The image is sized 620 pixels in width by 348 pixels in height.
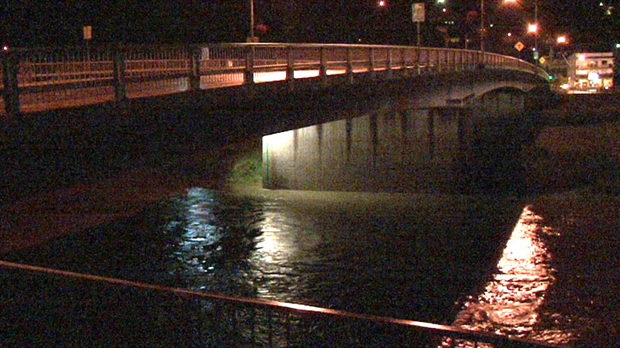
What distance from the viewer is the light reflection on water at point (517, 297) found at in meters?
15.3

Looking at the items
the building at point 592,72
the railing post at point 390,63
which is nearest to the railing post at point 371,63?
the railing post at point 390,63

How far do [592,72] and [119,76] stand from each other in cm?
8690

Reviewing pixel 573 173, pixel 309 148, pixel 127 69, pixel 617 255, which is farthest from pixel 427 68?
pixel 127 69

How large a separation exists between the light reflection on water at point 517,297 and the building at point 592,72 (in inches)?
2848

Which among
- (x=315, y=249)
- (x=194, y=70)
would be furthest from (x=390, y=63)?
(x=194, y=70)

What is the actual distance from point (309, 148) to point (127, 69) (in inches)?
794

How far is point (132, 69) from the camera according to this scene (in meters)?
14.4

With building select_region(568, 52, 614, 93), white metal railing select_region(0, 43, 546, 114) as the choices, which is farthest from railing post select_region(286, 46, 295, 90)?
building select_region(568, 52, 614, 93)

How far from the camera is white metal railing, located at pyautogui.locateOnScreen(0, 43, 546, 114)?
1170cm

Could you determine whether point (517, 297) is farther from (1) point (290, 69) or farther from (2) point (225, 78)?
(2) point (225, 78)

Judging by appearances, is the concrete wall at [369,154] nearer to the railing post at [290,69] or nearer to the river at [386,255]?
the river at [386,255]

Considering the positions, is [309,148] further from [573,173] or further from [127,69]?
[127,69]

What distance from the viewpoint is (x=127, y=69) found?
14.3 m

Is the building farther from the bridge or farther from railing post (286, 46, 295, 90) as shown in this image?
railing post (286, 46, 295, 90)
